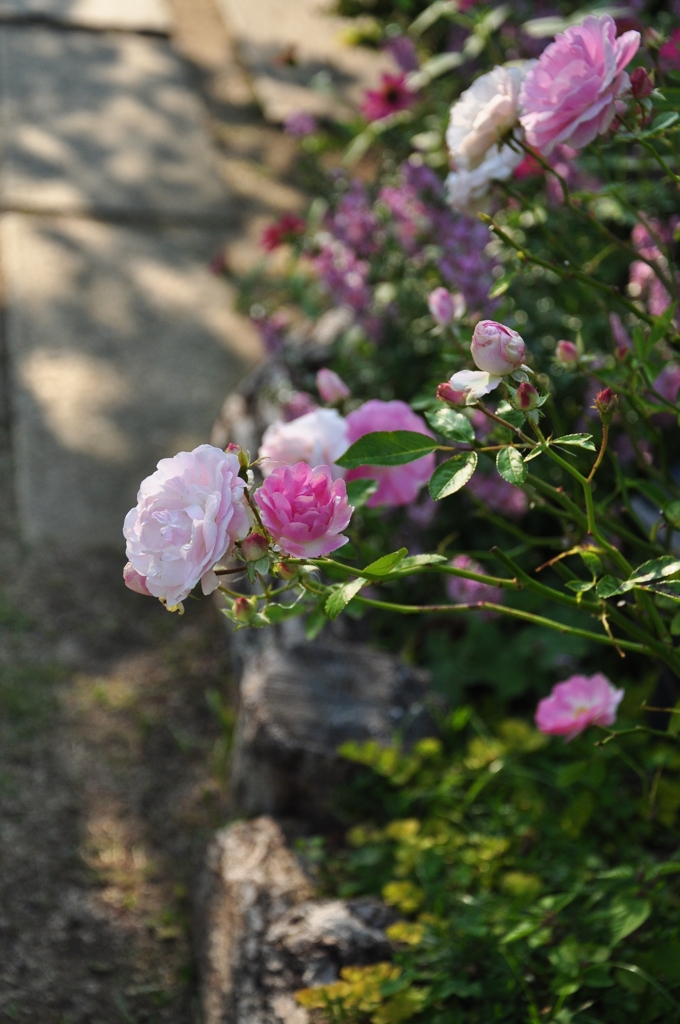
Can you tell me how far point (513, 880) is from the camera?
1.48m

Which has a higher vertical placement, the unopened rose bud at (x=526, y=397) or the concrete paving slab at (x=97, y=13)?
the unopened rose bud at (x=526, y=397)

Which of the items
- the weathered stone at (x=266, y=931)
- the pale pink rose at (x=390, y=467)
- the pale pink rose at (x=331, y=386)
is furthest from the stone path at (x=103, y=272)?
the pale pink rose at (x=390, y=467)

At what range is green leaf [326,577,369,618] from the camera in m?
0.86

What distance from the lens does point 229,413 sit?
2.60 m

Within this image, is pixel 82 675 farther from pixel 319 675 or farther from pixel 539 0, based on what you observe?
pixel 539 0

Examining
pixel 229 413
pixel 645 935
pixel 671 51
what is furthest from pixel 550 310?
pixel 645 935

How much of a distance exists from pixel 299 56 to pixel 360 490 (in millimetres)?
3967

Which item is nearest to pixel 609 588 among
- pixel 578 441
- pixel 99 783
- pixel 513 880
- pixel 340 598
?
pixel 578 441

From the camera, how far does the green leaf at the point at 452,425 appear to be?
3.14 feet

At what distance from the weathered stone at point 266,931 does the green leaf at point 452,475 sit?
31.2 inches

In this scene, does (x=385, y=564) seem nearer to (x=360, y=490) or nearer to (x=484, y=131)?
(x=360, y=490)

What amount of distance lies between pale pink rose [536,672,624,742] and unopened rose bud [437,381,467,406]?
0.50 m

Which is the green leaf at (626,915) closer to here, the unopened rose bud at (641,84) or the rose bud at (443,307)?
the rose bud at (443,307)

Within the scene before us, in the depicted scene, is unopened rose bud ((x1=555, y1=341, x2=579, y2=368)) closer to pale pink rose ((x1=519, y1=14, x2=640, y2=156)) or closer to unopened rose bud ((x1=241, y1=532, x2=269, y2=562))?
pale pink rose ((x1=519, y1=14, x2=640, y2=156))
